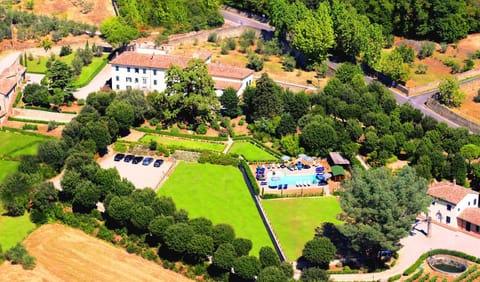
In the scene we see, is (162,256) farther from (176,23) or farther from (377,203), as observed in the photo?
(176,23)

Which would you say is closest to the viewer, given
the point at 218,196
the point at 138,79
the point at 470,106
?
the point at 218,196

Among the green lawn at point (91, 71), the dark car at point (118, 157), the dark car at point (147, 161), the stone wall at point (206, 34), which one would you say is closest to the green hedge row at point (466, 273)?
the dark car at point (147, 161)

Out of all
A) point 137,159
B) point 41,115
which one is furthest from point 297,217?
point 41,115

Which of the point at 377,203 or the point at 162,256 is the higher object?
the point at 377,203

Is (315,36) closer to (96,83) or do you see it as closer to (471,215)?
(96,83)

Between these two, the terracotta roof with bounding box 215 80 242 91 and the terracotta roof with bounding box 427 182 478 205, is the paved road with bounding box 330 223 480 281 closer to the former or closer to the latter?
the terracotta roof with bounding box 427 182 478 205

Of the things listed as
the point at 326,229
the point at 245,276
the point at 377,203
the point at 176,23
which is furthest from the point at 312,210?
the point at 176,23

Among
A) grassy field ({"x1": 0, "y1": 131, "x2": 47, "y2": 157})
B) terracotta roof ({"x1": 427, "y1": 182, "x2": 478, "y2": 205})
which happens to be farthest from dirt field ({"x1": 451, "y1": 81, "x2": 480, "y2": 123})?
grassy field ({"x1": 0, "y1": 131, "x2": 47, "y2": 157})
